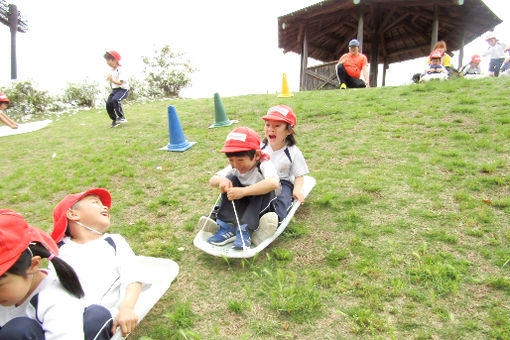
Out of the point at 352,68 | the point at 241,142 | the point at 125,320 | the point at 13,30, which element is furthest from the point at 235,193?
the point at 13,30

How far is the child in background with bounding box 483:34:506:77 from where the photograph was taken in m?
10.1

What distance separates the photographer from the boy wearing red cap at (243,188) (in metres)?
2.65

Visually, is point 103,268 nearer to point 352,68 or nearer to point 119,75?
point 119,75

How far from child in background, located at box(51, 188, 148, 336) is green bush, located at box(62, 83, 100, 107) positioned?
19.3 m

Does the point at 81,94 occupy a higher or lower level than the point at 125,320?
higher

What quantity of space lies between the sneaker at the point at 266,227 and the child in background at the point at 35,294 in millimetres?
1442

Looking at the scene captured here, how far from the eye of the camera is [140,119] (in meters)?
8.95

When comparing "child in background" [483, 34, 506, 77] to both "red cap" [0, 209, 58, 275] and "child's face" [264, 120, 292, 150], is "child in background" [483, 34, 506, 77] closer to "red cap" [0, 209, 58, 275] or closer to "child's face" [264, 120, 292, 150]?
"child's face" [264, 120, 292, 150]

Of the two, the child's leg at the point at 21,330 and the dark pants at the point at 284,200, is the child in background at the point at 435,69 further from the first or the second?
the child's leg at the point at 21,330

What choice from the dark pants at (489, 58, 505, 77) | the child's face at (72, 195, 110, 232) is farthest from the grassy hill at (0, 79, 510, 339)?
the dark pants at (489, 58, 505, 77)

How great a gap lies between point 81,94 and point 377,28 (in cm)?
1740

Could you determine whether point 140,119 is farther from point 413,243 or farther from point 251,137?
point 413,243

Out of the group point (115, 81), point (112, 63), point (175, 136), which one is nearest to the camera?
point (175, 136)

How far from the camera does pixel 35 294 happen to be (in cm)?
158
